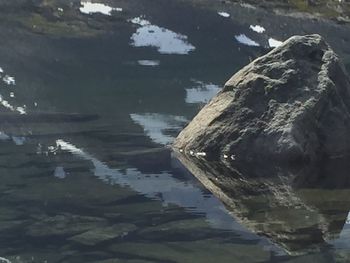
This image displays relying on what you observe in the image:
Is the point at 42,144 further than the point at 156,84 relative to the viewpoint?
No

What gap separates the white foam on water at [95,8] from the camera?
59.7 metres

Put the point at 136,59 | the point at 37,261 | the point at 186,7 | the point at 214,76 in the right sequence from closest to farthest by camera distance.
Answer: the point at 37,261, the point at 214,76, the point at 136,59, the point at 186,7

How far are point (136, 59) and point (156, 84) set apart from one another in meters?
8.62

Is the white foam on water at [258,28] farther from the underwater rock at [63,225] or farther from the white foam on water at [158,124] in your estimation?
the underwater rock at [63,225]

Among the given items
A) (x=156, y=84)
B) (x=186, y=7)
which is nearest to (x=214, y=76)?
(x=156, y=84)

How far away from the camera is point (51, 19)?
55344mm

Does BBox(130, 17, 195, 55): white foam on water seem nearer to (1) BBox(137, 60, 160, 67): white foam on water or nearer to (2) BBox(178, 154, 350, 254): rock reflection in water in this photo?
(1) BBox(137, 60, 160, 67): white foam on water

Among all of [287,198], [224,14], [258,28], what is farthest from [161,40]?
[287,198]

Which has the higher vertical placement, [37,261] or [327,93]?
[327,93]

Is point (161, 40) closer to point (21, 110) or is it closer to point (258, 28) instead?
point (258, 28)

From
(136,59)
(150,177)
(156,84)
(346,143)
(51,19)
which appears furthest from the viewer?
(51,19)

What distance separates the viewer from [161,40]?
45906mm

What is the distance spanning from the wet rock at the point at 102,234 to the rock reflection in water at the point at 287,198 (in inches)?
68.2

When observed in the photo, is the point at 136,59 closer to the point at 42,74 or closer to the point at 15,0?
the point at 42,74
